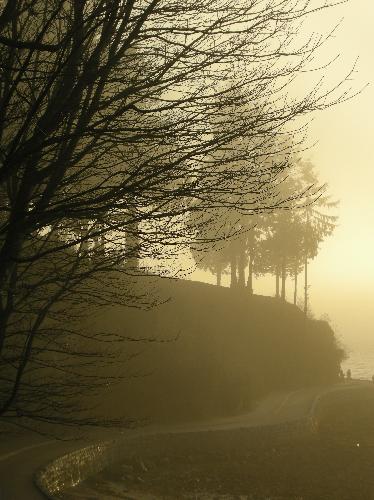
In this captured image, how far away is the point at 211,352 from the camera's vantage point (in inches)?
1305

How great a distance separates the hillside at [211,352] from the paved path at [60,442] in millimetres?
1368

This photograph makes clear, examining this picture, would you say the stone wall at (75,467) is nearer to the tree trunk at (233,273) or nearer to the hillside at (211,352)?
the hillside at (211,352)

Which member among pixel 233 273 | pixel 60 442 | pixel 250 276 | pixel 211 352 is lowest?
pixel 60 442

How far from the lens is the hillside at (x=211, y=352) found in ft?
91.9

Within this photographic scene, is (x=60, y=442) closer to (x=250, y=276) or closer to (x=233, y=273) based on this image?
(x=250, y=276)

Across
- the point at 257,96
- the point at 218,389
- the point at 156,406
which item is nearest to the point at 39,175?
the point at 257,96

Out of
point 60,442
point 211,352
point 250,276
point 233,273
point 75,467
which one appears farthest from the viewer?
point 233,273

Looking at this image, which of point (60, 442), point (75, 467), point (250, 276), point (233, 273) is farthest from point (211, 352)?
point (75, 467)

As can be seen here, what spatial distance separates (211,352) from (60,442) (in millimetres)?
13683

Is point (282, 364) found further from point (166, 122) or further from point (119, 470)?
point (166, 122)

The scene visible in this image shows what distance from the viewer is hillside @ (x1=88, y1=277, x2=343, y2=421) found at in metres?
28.0

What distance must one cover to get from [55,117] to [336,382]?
43.8 meters

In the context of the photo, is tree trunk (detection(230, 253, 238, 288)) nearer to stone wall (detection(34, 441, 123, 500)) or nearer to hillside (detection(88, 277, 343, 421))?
hillside (detection(88, 277, 343, 421))

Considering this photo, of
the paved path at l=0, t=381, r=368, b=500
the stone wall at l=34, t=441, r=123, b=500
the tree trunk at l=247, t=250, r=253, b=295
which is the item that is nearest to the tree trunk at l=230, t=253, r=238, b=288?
the tree trunk at l=247, t=250, r=253, b=295
